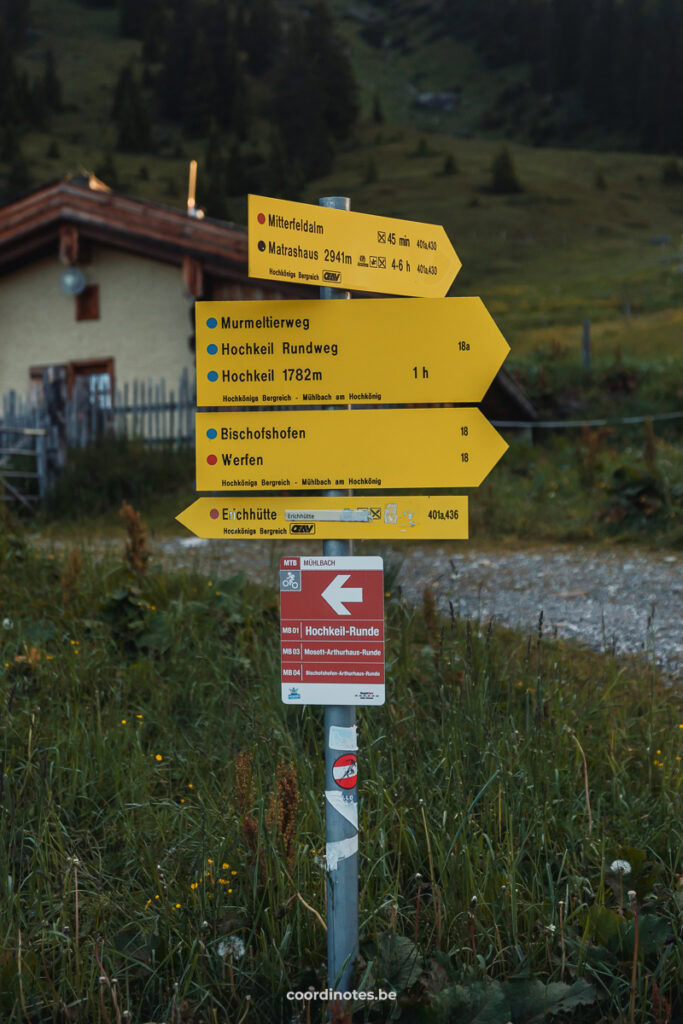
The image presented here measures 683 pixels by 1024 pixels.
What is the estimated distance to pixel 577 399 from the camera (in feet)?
53.7

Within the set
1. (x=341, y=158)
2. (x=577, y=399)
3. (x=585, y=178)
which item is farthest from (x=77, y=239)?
(x=341, y=158)

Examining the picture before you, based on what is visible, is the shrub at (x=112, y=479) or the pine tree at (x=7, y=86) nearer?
the shrub at (x=112, y=479)

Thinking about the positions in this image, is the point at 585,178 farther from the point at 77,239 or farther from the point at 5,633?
the point at 5,633

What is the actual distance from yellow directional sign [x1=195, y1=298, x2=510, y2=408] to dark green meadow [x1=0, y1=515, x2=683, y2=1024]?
36.0 inches

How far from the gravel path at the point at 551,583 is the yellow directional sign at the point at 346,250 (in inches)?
86.4

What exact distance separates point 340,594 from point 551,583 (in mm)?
4961

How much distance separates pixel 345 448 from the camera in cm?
222

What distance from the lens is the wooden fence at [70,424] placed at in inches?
485

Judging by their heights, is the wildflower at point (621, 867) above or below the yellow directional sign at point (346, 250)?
below

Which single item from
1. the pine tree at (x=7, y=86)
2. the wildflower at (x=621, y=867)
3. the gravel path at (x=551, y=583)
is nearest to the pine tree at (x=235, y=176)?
the pine tree at (x=7, y=86)

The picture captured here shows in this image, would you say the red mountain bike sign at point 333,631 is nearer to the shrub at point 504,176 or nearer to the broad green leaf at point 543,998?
the broad green leaf at point 543,998

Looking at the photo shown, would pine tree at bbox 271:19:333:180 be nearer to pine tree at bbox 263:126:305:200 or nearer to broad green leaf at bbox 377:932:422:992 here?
pine tree at bbox 263:126:305:200

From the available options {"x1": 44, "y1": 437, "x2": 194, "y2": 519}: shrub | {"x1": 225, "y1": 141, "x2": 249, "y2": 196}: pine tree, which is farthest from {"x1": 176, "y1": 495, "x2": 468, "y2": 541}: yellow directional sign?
{"x1": 225, "y1": 141, "x2": 249, "y2": 196}: pine tree

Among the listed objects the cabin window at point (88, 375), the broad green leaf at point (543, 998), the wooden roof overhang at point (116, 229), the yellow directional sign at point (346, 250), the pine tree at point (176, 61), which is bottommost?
the broad green leaf at point (543, 998)
